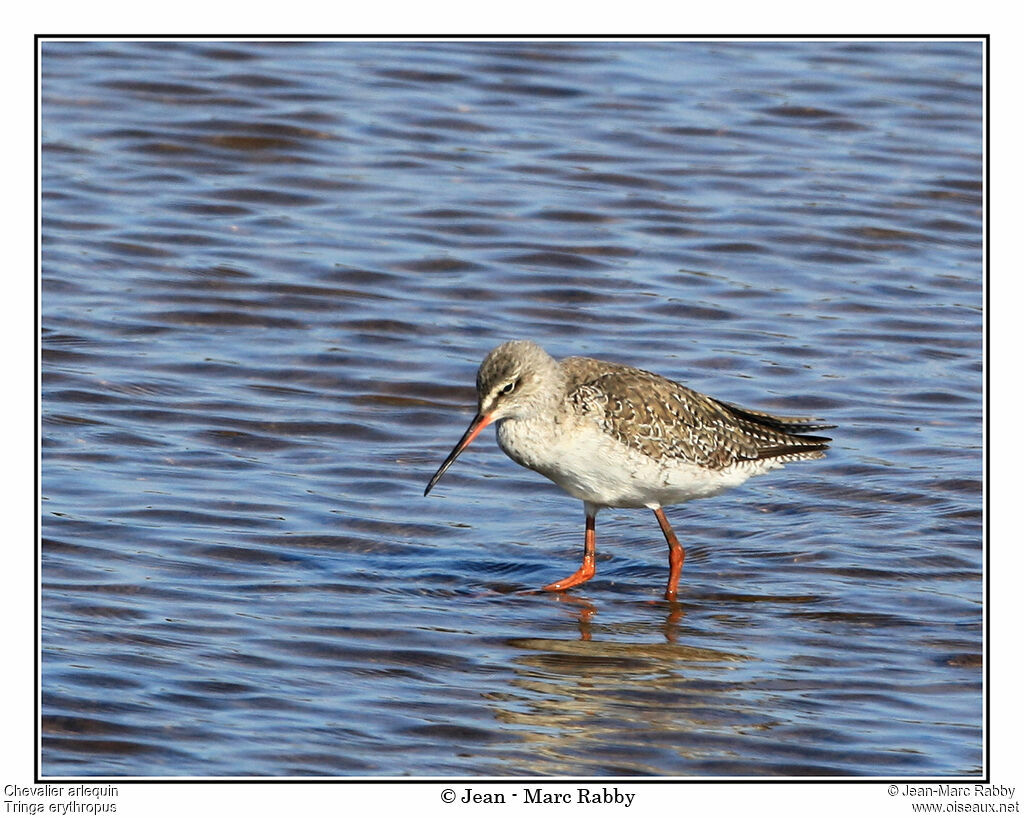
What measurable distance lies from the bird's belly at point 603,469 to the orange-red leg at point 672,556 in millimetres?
181

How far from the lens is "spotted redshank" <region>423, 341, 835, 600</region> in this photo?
371 inches

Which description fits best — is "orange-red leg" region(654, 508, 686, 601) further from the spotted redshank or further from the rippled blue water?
the rippled blue water

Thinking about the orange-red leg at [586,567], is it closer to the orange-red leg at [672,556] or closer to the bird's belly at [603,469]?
the bird's belly at [603,469]

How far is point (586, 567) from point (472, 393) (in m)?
2.87

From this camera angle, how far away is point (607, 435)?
9.49 meters

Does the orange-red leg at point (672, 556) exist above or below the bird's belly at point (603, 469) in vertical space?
below

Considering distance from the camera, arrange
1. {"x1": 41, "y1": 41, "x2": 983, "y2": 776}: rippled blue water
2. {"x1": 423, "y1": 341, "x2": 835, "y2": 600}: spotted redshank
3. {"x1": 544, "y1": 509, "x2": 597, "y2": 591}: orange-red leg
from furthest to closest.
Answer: {"x1": 544, "y1": 509, "x2": 597, "y2": 591}: orange-red leg < {"x1": 423, "y1": 341, "x2": 835, "y2": 600}: spotted redshank < {"x1": 41, "y1": 41, "x2": 983, "y2": 776}: rippled blue water

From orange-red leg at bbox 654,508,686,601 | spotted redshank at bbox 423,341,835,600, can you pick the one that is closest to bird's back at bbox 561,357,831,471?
spotted redshank at bbox 423,341,835,600

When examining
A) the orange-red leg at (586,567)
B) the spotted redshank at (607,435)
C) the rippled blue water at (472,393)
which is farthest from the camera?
the orange-red leg at (586,567)

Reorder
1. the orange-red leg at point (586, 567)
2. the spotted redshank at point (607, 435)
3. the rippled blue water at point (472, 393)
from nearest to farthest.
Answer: the rippled blue water at point (472, 393)
the spotted redshank at point (607, 435)
the orange-red leg at point (586, 567)

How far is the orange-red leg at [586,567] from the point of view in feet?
31.3

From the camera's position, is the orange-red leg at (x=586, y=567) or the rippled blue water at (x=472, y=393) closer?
the rippled blue water at (x=472, y=393)

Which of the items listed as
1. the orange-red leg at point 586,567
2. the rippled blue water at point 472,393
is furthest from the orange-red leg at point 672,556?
the orange-red leg at point 586,567

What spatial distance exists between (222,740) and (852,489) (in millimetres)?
5304
